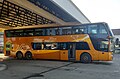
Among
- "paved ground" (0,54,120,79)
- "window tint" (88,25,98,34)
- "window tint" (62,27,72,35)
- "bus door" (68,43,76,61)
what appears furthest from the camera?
"window tint" (62,27,72,35)

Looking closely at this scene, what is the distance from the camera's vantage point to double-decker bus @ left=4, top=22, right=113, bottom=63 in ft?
55.5

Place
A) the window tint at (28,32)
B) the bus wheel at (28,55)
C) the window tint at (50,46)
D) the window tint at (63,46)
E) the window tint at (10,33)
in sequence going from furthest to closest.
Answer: the window tint at (10,33)
the bus wheel at (28,55)
the window tint at (28,32)
the window tint at (50,46)
the window tint at (63,46)

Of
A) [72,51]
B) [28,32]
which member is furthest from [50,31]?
[72,51]

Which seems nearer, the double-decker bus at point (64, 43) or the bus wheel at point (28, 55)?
the double-decker bus at point (64, 43)

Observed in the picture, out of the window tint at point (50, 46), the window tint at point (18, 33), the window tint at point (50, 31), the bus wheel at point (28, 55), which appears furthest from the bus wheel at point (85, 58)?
the window tint at point (18, 33)

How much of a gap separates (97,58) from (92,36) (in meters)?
1.76

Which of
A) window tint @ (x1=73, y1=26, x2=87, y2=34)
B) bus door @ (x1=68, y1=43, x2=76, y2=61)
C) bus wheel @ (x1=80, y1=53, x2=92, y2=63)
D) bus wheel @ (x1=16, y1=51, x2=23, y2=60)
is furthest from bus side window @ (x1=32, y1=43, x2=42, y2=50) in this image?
bus wheel @ (x1=80, y1=53, x2=92, y2=63)

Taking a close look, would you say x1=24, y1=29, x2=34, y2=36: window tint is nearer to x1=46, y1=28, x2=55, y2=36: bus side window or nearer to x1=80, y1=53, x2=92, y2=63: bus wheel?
x1=46, y1=28, x2=55, y2=36: bus side window

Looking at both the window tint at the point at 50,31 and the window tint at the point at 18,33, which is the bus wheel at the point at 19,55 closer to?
the window tint at the point at 18,33

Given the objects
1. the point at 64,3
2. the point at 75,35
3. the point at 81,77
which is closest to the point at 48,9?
the point at 64,3

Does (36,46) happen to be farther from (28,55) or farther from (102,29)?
(102,29)

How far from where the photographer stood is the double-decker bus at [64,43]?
55.5 ft

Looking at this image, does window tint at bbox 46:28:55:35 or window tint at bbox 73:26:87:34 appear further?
window tint at bbox 46:28:55:35

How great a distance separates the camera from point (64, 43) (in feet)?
61.2
